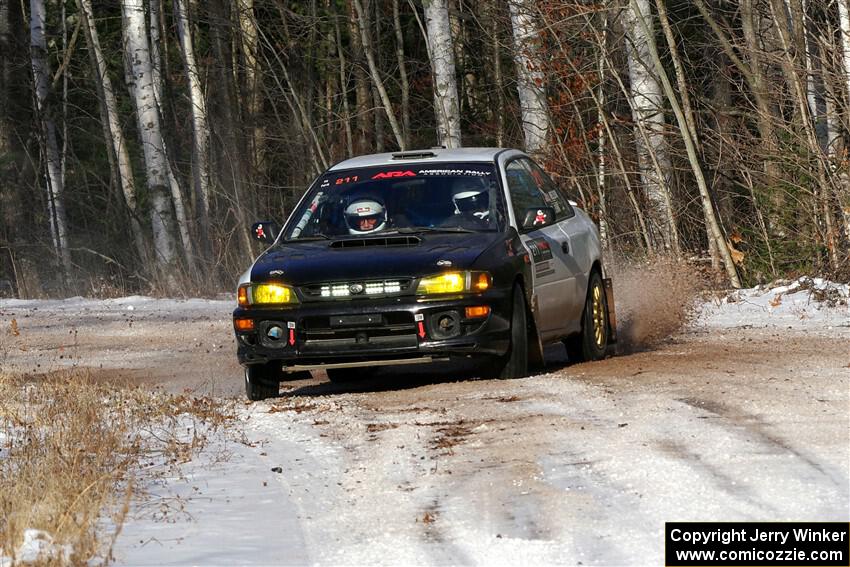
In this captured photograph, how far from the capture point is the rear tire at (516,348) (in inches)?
427

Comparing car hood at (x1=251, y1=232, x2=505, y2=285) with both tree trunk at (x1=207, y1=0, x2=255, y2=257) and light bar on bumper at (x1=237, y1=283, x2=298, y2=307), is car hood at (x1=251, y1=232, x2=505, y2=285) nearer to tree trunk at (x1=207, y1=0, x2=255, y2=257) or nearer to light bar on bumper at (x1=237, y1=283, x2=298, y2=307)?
light bar on bumper at (x1=237, y1=283, x2=298, y2=307)

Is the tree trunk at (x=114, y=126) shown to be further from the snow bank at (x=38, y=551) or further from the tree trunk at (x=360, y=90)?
the snow bank at (x=38, y=551)

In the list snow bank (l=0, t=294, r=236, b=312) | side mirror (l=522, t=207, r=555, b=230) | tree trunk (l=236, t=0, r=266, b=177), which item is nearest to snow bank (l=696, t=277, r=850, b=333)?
side mirror (l=522, t=207, r=555, b=230)

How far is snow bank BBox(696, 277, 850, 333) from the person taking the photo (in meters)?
15.5

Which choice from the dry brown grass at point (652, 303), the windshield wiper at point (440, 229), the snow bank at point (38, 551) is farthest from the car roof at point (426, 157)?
the snow bank at point (38, 551)

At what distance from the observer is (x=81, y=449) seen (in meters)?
8.31

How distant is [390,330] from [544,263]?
148 centimetres

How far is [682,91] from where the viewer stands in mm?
18703

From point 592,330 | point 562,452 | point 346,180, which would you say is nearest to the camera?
point 562,452

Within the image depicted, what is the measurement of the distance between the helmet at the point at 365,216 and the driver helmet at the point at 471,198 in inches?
20.5

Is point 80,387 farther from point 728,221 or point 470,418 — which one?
point 728,221

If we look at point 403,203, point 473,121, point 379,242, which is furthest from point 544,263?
point 473,121

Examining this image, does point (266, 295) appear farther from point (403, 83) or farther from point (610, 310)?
point (403, 83)

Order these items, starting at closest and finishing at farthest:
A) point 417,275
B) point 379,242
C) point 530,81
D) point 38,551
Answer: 1. point 38,551
2. point 417,275
3. point 379,242
4. point 530,81
